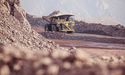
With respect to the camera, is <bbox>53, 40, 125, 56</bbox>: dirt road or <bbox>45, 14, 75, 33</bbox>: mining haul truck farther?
<bbox>45, 14, 75, 33</bbox>: mining haul truck

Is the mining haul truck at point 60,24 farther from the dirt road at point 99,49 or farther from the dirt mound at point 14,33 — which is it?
the dirt mound at point 14,33

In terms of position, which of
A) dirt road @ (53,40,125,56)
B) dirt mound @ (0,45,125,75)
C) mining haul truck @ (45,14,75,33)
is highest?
dirt mound @ (0,45,125,75)

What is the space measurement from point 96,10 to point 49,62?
90.0 m

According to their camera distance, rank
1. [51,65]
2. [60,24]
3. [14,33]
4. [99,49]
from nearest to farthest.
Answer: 1. [51,65]
2. [14,33]
3. [99,49]
4. [60,24]

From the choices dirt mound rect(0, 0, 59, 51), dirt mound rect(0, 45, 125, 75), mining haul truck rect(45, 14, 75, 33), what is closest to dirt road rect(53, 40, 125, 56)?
dirt mound rect(0, 0, 59, 51)

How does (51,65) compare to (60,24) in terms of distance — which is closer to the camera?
(51,65)

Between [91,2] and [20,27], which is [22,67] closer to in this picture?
[20,27]

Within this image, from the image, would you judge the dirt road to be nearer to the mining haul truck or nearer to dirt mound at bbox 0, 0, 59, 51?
dirt mound at bbox 0, 0, 59, 51

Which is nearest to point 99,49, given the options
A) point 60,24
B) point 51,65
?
point 60,24

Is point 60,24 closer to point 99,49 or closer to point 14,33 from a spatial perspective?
point 99,49

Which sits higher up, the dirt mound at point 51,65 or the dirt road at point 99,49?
the dirt mound at point 51,65

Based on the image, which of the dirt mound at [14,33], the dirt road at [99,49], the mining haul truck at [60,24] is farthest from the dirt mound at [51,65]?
the mining haul truck at [60,24]

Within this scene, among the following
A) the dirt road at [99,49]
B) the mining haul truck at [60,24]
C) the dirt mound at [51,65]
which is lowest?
the dirt road at [99,49]

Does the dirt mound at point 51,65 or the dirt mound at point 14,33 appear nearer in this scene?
the dirt mound at point 51,65
